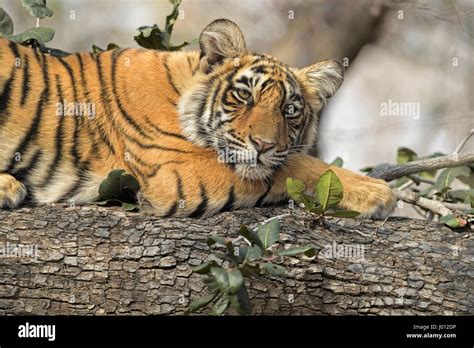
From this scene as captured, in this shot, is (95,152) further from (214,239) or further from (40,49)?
(214,239)

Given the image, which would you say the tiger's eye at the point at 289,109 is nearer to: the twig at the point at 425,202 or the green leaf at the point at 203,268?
the twig at the point at 425,202

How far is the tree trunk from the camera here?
410cm

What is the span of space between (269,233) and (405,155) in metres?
2.65

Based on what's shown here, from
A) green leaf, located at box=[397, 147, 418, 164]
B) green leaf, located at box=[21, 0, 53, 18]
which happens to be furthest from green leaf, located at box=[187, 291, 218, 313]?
green leaf, located at box=[397, 147, 418, 164]

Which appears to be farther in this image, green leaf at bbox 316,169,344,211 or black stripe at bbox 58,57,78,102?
black stripe at bbox 58,57,78,102

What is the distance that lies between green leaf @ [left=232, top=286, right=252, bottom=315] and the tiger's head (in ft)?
3.78

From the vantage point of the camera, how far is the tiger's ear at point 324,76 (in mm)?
5379

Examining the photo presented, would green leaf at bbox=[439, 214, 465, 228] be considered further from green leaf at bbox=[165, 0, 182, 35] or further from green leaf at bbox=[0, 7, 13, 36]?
green leaf at bbox=[0, 7, 13, 36]

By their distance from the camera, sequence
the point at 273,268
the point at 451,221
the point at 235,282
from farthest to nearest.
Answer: the point at 451,221 → the point at 273,268 → the point at 235,282

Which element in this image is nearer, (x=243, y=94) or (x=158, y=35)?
(x=243, y=94)

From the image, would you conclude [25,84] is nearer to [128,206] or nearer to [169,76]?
[169,76]

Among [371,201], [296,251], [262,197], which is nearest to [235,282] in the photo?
[296,251]

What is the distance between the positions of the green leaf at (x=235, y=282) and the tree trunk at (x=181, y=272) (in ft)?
1.40

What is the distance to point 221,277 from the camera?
3.69m
